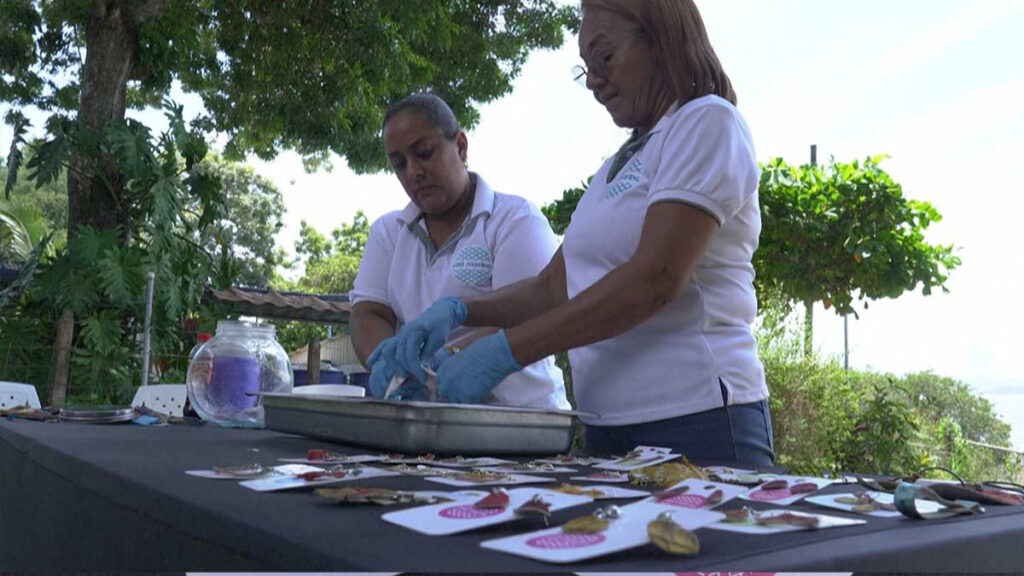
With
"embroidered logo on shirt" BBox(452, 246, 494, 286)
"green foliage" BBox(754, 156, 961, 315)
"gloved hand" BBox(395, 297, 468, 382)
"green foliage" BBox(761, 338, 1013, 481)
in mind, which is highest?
"green foliage" BBox(754, 156, 961, 315)

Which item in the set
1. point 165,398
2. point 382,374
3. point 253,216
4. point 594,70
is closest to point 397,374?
point 382,374

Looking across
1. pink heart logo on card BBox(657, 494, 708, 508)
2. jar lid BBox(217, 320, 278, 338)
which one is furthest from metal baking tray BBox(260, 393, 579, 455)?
jar lid BBox(217, 320, 278, 338)

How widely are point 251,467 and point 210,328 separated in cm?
614

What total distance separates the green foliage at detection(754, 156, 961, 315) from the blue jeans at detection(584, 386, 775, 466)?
4.79 m

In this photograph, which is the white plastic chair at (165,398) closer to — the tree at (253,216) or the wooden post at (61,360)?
the wooden post at (61,360)

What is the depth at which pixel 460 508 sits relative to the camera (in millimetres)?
608

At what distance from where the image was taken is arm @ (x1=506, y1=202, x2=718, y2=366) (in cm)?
124

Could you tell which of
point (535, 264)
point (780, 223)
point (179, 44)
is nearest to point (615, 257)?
point (535, 264)

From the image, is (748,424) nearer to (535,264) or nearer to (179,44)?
(535,264)

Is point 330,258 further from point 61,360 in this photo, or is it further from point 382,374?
point 382,374

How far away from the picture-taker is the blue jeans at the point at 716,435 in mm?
1306

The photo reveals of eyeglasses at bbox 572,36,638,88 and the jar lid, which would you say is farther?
the jar lid

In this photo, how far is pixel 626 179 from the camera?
4.68ft

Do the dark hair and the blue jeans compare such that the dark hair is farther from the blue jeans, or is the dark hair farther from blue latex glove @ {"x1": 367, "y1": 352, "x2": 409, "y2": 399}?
the blue jeans
